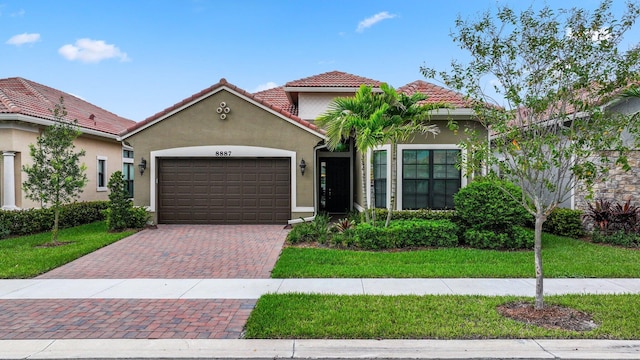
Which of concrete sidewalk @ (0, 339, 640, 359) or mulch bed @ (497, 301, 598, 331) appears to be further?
mulch bed @ (497, 301, 598, 331)

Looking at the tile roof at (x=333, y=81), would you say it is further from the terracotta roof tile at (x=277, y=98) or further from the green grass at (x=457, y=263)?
the green grass at (x=457, y=263)

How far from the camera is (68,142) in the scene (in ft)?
37.1

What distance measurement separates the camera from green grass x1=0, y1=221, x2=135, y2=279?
8.07m

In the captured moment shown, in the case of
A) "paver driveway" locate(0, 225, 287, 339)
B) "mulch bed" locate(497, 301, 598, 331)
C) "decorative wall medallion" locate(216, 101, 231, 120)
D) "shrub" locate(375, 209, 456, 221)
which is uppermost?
"decorative wall medallion" locate(216, 101, 231, 120)

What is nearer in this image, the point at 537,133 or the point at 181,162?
the point at 537,133

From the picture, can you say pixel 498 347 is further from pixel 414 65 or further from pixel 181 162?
pixel 181 162

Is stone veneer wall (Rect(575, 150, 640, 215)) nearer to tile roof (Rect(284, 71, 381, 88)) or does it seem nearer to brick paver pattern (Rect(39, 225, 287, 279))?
tile roof (Rect(284, 71, 381, 88))

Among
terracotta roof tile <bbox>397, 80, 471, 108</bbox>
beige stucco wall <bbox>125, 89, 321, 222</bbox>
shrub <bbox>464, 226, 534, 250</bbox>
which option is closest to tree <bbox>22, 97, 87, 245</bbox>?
beige stucco wall <bbox>125, 89, 321, 222</bbox>

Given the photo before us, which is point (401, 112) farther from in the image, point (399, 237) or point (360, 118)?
point (399, 237)

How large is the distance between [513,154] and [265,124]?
944 centimetres

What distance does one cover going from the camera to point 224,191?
1397cm

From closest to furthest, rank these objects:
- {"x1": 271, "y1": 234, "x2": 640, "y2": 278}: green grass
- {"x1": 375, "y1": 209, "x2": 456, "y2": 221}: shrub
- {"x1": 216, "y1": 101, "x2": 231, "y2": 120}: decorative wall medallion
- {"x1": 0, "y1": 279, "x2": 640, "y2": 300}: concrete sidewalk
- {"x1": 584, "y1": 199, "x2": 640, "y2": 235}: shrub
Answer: {"x1": 0, "y1": 279, "x2": 640, "y2": 300}: concrete sidewalk, {"x1": 271, "y1": 234, "x2": 640, "y2": 278}: green grass, {"x1": 584, "y1": 199, "x2": 640, "y2": 235}: shrub, {"x1": 375, "y1": 209, "x2": 456, "y2": 221}: shrub, {"x1": 216, "y1": 101, "x2": 231, "y2": 120}: decorative wall medallion

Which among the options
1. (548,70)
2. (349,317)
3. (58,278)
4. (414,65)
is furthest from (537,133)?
(58,278)

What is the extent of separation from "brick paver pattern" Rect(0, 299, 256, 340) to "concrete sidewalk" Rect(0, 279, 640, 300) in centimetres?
34
